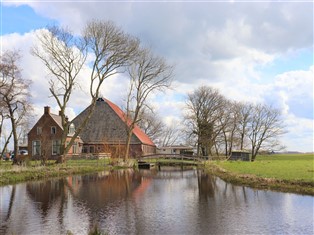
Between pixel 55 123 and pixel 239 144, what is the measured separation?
113 ft

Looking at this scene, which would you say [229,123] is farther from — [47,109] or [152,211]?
[152,211]

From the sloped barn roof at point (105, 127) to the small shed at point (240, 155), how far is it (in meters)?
16.1

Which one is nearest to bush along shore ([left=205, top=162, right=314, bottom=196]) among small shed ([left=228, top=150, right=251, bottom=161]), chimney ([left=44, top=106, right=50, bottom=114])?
chimney ([left=44, top=106, right=50, bottom=114])

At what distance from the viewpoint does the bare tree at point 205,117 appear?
58.9 m

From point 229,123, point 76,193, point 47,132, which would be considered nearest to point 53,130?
point 47,132

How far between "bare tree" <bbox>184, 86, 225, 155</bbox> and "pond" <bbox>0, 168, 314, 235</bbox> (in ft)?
119

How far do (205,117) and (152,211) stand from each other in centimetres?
4480

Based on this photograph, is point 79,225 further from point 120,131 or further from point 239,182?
point 120,131

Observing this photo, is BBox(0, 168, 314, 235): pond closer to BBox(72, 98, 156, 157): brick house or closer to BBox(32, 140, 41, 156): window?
BBox(32, 140, 41, 156): window

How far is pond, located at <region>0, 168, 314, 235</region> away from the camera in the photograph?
12.5 metres

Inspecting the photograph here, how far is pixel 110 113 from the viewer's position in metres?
61.7

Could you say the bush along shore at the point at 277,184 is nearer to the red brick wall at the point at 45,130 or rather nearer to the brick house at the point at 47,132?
the brick house at the point at 47,132

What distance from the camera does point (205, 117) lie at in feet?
195

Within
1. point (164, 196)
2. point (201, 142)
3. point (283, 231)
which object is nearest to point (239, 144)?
point (201, 142)
